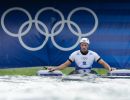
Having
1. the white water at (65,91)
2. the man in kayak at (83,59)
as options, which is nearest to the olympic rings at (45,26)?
the man in kayak at (83,59)

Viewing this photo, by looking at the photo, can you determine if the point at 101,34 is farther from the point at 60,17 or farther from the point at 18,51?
the point at 18,51

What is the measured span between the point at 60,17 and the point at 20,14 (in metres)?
0.86

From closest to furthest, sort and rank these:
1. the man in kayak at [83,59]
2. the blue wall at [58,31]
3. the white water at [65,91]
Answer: the white water at [65,91] → the man in kayak at [83,59] → the blue wall at [58,31]

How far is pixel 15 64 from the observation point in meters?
9.89

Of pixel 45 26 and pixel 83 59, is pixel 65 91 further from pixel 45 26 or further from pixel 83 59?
pixel 45 26

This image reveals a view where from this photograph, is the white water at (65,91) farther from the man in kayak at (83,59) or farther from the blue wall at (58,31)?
the blue wall at (58,31)

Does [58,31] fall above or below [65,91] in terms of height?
above

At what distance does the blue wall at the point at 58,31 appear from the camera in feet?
32.3

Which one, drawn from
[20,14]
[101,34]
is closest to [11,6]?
[20,14]

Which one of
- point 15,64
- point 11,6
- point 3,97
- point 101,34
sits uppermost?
point 11,6

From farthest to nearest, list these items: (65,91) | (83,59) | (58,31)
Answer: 1. (58,31)
2. (83,59)
3. (65,91)

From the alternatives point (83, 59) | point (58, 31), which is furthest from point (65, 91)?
point (58, 31)

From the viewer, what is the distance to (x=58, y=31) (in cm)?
994

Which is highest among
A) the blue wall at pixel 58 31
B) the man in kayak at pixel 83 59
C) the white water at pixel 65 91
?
the blue wall at pixel 58 31
